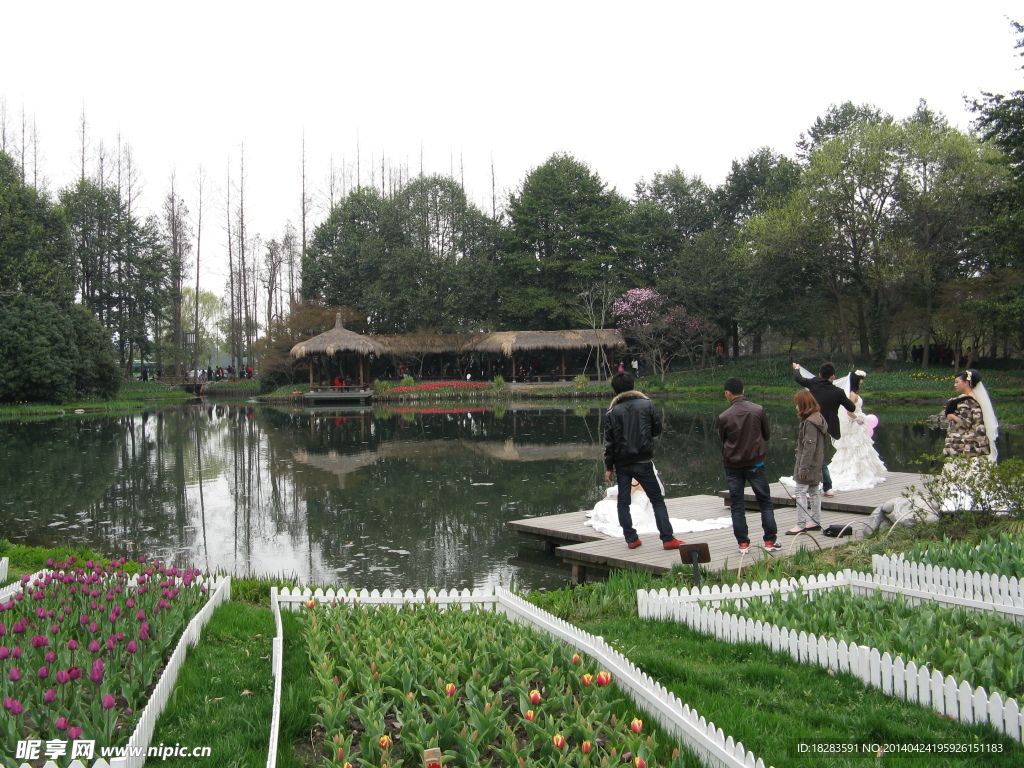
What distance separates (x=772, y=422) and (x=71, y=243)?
35953 mm

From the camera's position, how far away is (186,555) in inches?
331

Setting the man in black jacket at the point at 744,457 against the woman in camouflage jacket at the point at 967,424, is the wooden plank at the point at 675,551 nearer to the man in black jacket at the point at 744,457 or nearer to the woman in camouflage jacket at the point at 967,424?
the man in black jacket at the point at 744,457

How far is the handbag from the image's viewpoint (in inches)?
276

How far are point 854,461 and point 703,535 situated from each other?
347cm

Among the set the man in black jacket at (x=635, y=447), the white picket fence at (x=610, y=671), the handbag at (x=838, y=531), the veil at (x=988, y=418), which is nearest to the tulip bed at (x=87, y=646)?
the white picket fence at (x=610, y=671)

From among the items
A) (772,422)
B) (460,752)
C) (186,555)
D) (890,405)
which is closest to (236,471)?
(186,555)

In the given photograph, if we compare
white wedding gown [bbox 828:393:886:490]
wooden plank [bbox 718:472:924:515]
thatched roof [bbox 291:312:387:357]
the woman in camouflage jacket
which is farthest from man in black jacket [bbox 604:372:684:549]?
thatched roof [bbox 291:312:387:357]

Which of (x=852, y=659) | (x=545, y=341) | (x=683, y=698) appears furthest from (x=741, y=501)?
(x=545, y=341)

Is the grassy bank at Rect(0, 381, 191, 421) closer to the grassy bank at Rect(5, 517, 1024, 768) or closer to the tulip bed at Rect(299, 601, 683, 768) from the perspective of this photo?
the grassy bank at Rect(5, 517, 1024, 768)

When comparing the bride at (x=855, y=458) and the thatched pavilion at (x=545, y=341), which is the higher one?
the thatched pavilion at (x=545, y=341)

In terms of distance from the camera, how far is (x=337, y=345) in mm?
36656

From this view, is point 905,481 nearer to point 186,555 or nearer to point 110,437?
point 186,555

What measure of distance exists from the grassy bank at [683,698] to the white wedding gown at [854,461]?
5925mm

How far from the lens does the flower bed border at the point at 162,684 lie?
8.42ft
